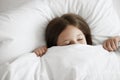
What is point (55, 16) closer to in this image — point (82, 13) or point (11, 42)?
point (82, 13)

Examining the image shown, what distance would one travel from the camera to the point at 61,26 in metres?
1.17

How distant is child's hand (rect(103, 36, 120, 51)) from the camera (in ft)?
3.63

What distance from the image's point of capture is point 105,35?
47.6 inches

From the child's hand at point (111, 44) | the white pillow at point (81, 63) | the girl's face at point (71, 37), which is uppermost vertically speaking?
the girl's face at point (71, 37)

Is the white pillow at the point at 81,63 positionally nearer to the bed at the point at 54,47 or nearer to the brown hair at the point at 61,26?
the bed at the point at 54,47

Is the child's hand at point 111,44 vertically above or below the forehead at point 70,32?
below

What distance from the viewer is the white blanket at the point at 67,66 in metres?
0.93

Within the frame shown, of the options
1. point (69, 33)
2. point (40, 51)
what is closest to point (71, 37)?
point (69, 33)

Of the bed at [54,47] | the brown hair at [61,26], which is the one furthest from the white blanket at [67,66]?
the brown hair at [61,26]

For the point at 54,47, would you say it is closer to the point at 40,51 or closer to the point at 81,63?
the point at 40,51

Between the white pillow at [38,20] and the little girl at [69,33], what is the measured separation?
0.04m

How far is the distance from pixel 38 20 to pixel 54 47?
0.60ft

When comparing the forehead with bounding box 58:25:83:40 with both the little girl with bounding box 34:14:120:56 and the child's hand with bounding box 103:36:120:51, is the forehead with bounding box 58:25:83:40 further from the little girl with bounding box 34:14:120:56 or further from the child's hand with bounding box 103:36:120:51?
the child's hand with bounding box 103:36:120:51

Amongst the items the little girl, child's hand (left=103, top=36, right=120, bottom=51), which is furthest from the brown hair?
child's hand (left=103, top=36, right=120, bottom=51)
